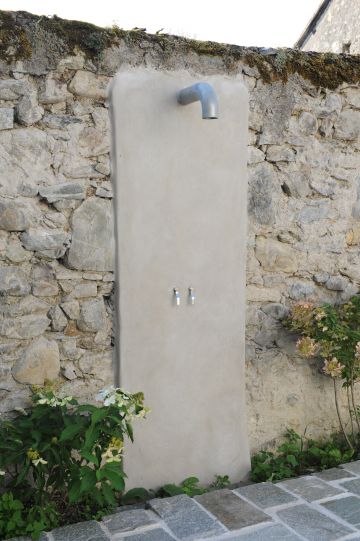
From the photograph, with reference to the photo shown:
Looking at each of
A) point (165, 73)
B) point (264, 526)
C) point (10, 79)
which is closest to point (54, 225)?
point (10, 79)

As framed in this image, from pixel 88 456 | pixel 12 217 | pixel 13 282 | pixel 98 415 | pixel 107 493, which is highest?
pixel 12 217

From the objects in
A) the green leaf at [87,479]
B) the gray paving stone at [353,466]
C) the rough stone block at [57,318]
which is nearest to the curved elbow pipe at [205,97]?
the rough stone block at [57,318]

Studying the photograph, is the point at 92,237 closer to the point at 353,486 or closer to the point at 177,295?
the point at 177,295

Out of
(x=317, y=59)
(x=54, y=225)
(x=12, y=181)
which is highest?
(x=317, y=59)

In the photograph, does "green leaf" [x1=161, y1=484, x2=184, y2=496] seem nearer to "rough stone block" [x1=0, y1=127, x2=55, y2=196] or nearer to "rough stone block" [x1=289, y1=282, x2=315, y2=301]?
"rough stone block" [x1=289, y1=282, x2=315, y2=301]

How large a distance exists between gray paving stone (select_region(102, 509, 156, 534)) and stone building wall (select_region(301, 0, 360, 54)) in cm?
814

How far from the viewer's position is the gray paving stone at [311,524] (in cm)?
282

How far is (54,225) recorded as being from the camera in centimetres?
312

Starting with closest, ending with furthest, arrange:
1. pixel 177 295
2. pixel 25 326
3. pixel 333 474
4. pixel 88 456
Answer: pixel 88 456 < pixel 25 326 < pixel 177 295 < pixel 333 474

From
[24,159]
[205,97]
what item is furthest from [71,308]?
[205,97]

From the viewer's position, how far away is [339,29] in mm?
9984

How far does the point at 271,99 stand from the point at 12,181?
1.65m

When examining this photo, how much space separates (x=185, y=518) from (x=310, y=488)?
80cm

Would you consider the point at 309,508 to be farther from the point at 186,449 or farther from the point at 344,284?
the point at 344,284
